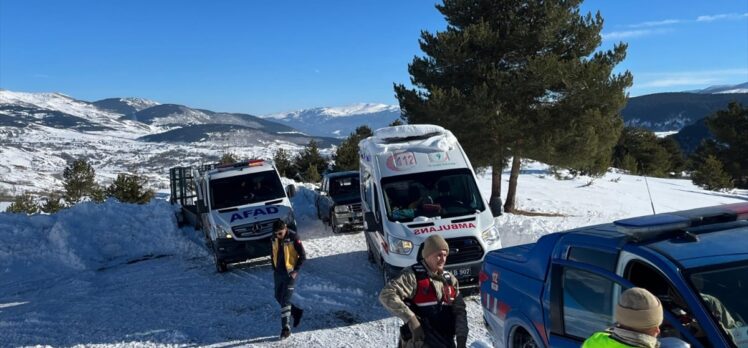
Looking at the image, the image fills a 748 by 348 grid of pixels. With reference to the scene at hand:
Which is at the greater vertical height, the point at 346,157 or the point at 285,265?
the point at 346,157

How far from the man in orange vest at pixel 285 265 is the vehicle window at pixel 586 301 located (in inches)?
174

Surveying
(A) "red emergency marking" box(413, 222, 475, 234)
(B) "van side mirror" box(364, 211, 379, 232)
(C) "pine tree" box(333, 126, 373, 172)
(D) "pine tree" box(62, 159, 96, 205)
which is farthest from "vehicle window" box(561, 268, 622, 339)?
(D) "pine tree" box(62, 159, 96, 205)

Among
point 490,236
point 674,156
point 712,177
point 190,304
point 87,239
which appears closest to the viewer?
point 490,236

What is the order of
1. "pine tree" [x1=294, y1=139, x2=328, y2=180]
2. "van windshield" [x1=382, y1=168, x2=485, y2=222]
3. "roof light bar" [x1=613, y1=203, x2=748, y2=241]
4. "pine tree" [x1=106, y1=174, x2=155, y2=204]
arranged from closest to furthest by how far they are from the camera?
"roof light bar" [x1=613, y1=203, x2=748, y2=241], "van windshield" [x1=382, y1=168, x2=485, y2=222], "pine tree" [x1=106, y1=174, x2=155, y2=204], "pine tree" [x1=294, y1=139, x2=328, y2=180]

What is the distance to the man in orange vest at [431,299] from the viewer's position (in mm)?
4051

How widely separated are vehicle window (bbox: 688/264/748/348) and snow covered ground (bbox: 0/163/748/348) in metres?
3.27

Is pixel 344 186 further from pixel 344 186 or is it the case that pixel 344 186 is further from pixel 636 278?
pixel 636 278

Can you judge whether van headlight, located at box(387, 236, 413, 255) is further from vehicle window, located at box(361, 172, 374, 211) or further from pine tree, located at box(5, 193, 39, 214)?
pine tree, located at box(5, 193, 39, 214)

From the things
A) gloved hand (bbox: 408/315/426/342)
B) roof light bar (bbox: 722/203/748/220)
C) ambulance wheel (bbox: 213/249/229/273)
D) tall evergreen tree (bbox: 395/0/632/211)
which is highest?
tall evergreen tree (bbox: 395/0/632/211)

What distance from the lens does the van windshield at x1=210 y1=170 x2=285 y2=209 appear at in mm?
12594

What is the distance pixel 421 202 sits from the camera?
9.62m

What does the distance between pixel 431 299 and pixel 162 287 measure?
8.56 m

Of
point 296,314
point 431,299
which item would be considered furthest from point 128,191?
point 431,299

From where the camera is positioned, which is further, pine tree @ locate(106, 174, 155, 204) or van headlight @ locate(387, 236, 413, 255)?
pine tree @ locate(106, 174, 155, 204)
